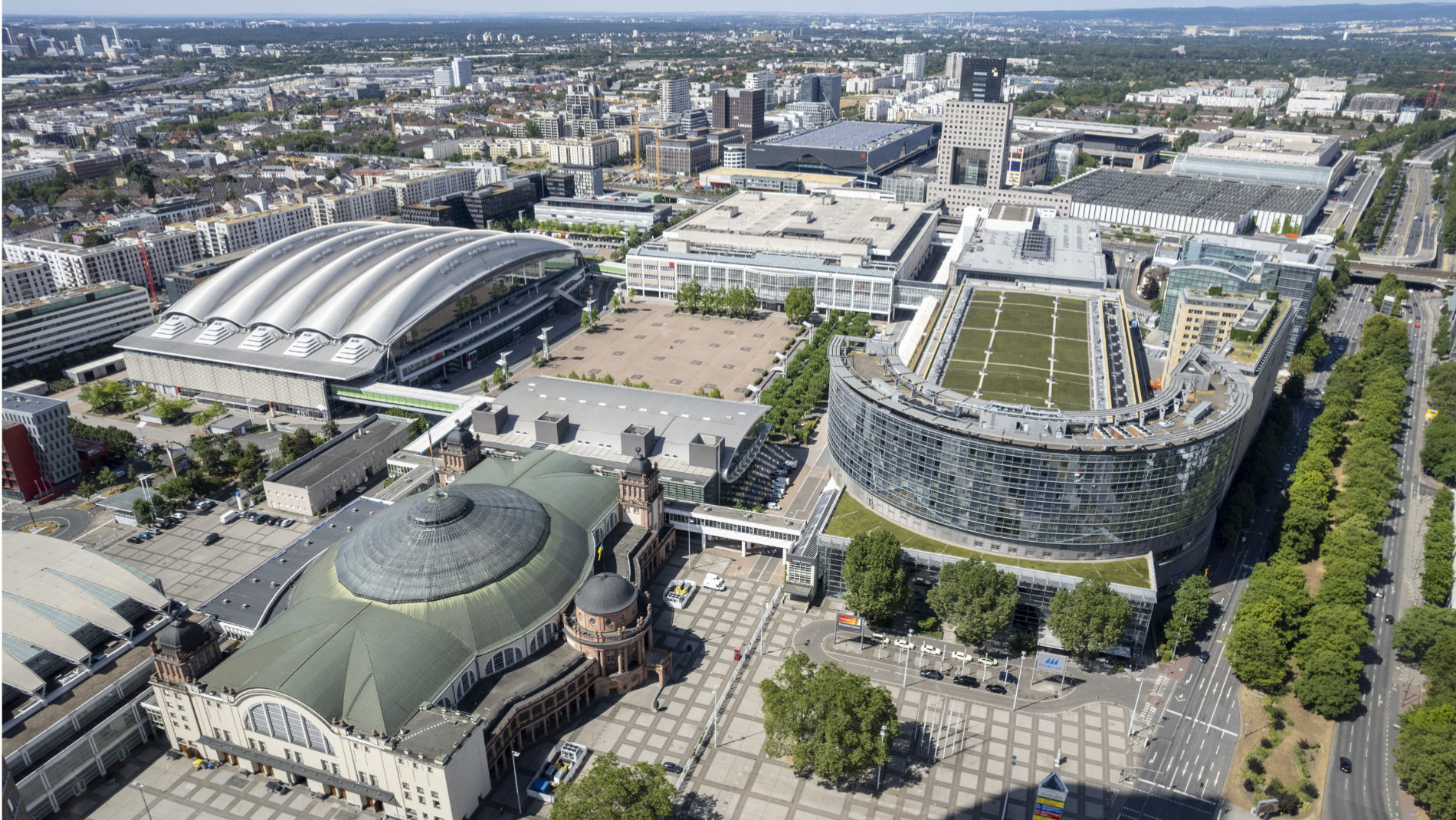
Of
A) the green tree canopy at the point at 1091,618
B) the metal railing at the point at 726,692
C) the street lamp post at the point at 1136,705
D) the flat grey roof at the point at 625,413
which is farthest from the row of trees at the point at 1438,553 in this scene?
the flat grey roof at the point at 625,413

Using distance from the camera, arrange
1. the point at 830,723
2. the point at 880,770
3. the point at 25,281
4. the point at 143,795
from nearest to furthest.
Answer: the point at 143,795, the point at 830,723, the point at 880,770, the point at 25,281

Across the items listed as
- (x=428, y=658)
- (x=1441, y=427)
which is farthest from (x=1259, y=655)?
(x=428, y=658)

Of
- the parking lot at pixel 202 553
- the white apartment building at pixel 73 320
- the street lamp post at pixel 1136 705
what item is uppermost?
the white apartment building at pixel 73 320

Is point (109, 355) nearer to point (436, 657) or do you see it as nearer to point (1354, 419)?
point (436, 657)

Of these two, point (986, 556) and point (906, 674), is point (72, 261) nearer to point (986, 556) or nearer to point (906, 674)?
point (906, 674)

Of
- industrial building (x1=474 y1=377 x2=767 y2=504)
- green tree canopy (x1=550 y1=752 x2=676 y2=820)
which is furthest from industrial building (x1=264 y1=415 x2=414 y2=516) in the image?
green tree canopy (x1=550 y1=752 x2=676 y2=820)

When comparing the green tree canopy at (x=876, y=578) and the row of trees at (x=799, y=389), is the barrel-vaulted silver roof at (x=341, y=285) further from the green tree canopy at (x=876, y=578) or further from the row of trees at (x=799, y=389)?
the green tree canopy at (x=876, y=578)
